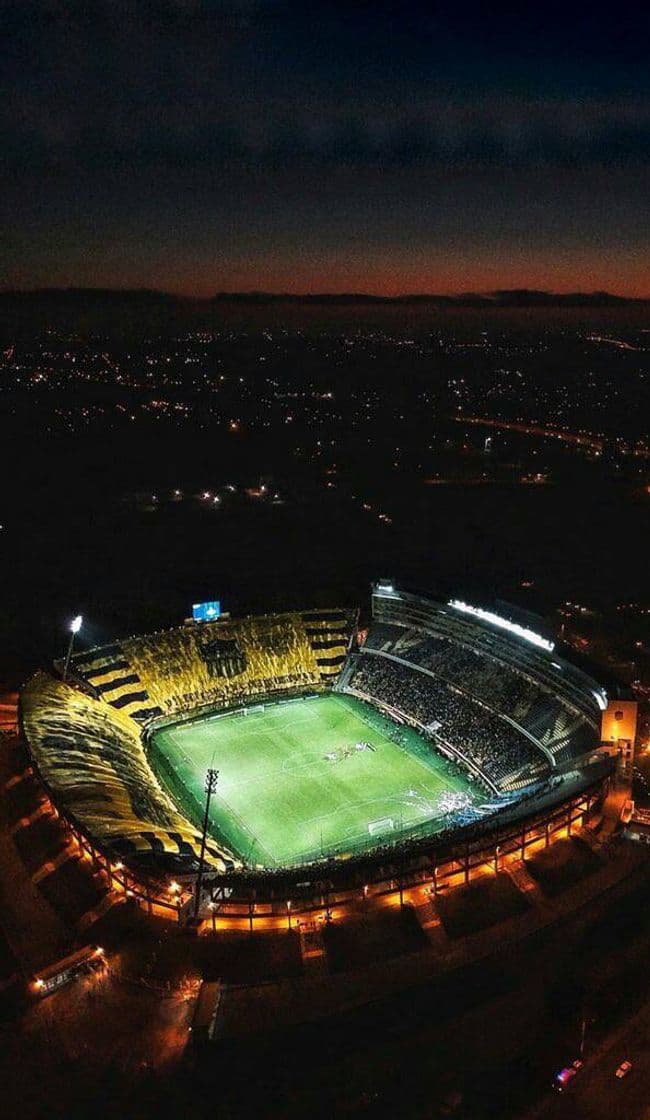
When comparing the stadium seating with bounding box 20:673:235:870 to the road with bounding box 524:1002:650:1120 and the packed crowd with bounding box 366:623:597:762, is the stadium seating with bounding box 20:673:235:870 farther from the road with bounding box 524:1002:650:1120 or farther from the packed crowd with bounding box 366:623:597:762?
the packed crowd with bounding box 366:623:597:762

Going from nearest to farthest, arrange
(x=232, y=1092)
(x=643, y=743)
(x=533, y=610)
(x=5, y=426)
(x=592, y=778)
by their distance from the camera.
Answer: (x=232, y=1092)
(x=592, y=778)
(x=643, y=743)
(x=533, y=610)
(x=5, y=426)

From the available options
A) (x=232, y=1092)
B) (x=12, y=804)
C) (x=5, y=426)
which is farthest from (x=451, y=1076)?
(x=5, y=426)

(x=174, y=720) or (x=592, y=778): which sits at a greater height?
(x=592, y=778)

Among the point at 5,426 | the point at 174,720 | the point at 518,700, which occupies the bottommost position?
the point at 174,720

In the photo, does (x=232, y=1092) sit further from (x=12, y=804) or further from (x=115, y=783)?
(x=12, y=804)

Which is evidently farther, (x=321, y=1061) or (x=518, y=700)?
(x=518, y=700)

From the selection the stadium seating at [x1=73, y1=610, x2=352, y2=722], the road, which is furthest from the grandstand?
the road
